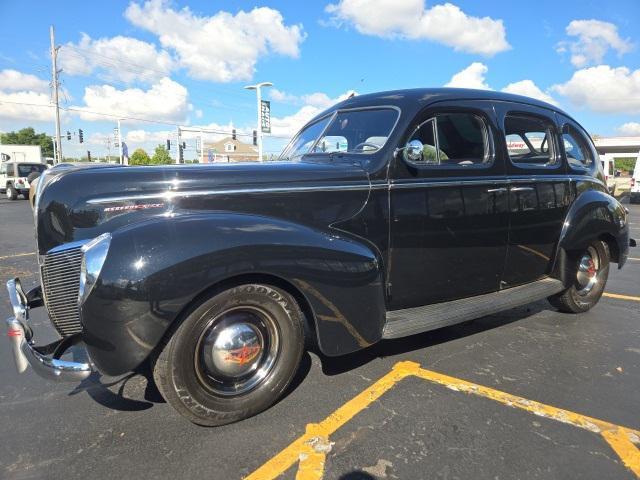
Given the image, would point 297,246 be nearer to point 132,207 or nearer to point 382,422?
point 132,207

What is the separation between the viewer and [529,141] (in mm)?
4113

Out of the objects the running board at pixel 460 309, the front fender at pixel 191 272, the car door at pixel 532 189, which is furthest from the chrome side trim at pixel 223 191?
the car door at pixel 532 189

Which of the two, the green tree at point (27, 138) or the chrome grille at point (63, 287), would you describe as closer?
the chrome grille at point (63, 287)

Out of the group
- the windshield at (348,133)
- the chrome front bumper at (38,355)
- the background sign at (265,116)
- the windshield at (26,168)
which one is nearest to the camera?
the chrome front bumper at (38,355)

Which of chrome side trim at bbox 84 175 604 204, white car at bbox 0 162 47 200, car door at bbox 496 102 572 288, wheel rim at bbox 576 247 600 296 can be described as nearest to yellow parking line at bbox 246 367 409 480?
chrome side trim at bbox 84 175 604 204

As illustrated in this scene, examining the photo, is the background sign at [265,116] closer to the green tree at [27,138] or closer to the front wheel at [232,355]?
the front wheel at [232,355]

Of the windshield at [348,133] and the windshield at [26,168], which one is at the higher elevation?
the windshield at [26,168]

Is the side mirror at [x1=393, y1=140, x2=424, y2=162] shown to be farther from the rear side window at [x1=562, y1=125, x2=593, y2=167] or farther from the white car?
the white car

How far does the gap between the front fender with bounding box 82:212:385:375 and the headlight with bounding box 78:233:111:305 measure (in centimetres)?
3

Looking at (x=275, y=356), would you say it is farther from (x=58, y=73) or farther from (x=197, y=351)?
(x=58, y=73)

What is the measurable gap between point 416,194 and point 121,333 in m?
2.04

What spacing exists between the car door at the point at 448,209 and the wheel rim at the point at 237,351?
963 mm

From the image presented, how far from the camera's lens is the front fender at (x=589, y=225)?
13.3 feet

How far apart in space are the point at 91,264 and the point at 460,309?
2484mm
